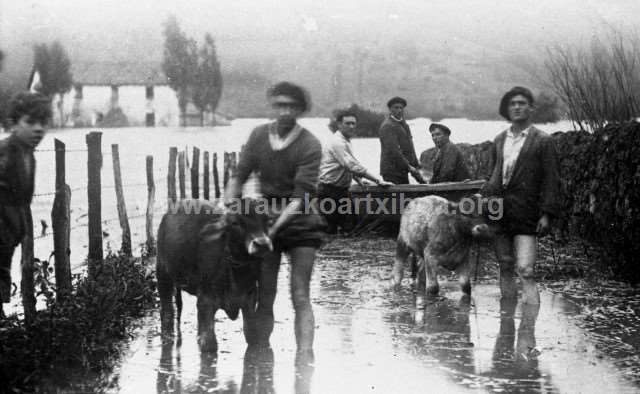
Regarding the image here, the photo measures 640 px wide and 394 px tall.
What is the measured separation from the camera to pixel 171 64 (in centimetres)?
2466

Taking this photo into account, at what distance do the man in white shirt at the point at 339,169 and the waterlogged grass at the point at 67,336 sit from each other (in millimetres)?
5473

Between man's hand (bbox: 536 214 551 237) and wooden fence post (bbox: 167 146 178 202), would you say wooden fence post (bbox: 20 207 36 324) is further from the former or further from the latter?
wooden fence post (bbox: 167 146 178 202)

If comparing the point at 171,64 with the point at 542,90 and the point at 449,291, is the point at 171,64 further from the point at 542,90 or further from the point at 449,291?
the point at 449,291

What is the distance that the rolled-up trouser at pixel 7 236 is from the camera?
5.98 meters

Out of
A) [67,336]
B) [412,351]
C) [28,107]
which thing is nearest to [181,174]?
[412,351]

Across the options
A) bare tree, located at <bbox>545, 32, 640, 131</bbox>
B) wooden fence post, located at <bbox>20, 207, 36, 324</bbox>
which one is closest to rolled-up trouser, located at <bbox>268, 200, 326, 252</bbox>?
wooden fence post, located at <bbox>20, 207, 36, 324</bbox>

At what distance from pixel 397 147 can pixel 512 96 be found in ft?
19.1

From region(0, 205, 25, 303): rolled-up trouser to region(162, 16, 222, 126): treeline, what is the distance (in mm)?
15384

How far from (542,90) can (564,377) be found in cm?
1528

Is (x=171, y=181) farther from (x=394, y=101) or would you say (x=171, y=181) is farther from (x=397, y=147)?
(x=394, y=101)

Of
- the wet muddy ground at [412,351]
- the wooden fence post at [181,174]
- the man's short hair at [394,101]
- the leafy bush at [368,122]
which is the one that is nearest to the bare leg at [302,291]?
the wet muddy ground at [412,351]

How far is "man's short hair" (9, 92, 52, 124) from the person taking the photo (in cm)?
588

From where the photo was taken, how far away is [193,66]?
22.9 m

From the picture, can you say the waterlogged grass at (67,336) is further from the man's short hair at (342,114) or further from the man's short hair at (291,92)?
the man's short hair at (342,114)
